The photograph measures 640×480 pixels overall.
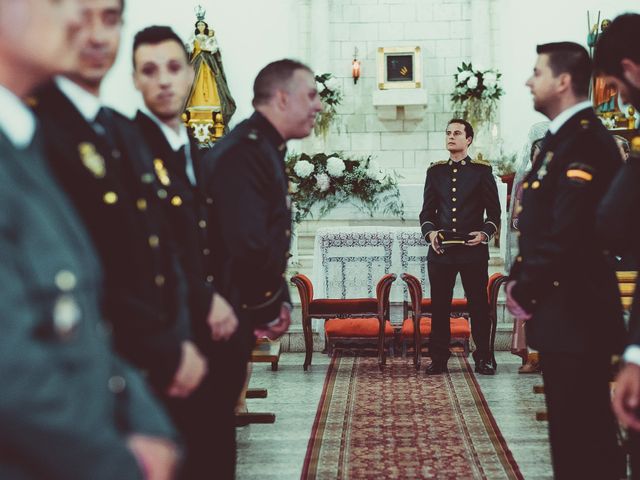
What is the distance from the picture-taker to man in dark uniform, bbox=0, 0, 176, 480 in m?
1.03

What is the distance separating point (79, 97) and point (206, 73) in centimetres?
943

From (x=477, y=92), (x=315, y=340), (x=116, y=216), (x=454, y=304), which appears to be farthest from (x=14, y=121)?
(x=477, y=92)

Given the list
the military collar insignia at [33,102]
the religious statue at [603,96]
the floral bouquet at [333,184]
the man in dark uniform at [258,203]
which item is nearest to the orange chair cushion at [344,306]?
the floral bouquet at [333,184]

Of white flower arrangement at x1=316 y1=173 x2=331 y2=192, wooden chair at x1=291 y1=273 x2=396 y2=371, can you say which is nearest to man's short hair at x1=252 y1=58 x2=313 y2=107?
wooden chair at x1=291 y1=273 x2=396 y2=371

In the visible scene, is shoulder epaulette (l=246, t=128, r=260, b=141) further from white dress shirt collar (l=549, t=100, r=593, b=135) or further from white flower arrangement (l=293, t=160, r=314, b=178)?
white flower arrangement (l=293, t=160, r=314, b=178)

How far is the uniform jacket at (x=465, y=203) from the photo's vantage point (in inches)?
263

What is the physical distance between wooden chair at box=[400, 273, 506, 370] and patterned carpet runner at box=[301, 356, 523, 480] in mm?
A: 294

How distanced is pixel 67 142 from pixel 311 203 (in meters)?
7.34

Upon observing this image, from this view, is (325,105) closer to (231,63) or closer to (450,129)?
(231,63)

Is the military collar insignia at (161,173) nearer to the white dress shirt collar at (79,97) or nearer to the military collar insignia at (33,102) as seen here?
the white dress shirt collar at (79,97)

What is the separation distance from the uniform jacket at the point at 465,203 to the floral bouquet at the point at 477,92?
3.73 metres

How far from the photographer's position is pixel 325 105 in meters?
10.7

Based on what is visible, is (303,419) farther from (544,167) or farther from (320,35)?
(320,35)

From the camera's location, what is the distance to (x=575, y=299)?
2.79 meters
